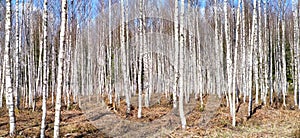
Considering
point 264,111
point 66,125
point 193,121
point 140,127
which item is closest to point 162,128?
point 140,127

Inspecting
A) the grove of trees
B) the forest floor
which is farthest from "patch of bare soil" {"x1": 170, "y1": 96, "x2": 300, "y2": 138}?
the grove of trees

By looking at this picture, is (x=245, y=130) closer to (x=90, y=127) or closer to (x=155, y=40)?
(x=90, y=127)

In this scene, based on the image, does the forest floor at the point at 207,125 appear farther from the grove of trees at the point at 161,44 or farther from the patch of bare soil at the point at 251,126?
the grove of trees at the point at 161,44

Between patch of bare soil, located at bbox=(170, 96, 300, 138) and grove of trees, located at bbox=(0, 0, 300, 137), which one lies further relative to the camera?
grove of trees, located at bbox=(0, 0, 300, 137)

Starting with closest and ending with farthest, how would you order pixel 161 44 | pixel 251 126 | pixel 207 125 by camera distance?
pixel 251 126 → pixel 207 125 → pixel 161 44

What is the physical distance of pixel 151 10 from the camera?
1187 inches

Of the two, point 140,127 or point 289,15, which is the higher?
point 289,15

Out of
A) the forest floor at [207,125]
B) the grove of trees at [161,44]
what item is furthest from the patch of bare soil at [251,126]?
the grove of trees at [161,44]

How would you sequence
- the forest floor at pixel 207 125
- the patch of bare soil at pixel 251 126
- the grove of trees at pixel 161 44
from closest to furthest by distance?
1. the patch of bare soil at pixel 251 126
2. the forest floor at pixel 207 125
3. the grove of trees at pixel 161 44

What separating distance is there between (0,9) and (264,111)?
20.8m

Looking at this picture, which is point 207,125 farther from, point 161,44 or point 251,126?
point 161,44

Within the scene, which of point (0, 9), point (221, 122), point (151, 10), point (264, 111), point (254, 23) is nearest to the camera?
point (221, 122)

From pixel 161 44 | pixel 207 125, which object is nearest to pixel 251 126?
pixel 207 125

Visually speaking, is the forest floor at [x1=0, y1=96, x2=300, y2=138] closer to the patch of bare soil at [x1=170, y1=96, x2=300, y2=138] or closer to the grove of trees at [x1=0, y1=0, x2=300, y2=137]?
the patch of bare soil at [x1=170, y1=96, x2=300, y2=138]
